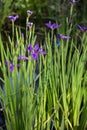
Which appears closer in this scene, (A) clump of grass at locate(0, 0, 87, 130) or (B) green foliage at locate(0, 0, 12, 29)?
(A) clump of grass at locate(0, 0, 87, 130)

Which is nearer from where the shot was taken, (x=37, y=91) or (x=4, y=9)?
(x=37, y=91)

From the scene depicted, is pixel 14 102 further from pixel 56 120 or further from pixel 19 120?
pixel 56 120

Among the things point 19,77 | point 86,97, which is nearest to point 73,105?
point 86,97

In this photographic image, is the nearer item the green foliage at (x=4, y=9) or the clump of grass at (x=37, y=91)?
the clump of grass at (x=37, y=91)

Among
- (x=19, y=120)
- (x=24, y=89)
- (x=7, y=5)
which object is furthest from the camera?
(x=7, y=5)

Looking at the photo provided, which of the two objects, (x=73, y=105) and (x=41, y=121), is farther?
(x=73, y=105)

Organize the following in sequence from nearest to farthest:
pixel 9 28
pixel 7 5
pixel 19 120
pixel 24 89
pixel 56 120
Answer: pixel 24 89
pixel 19 120
pixel 56 120
pixel 7 5
pixel 9 28

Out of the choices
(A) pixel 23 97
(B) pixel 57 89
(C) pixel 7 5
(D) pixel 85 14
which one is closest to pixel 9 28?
(C) pixel 7 5

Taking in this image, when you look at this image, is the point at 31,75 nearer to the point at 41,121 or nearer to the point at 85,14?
the point at 41,121

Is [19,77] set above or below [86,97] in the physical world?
above
